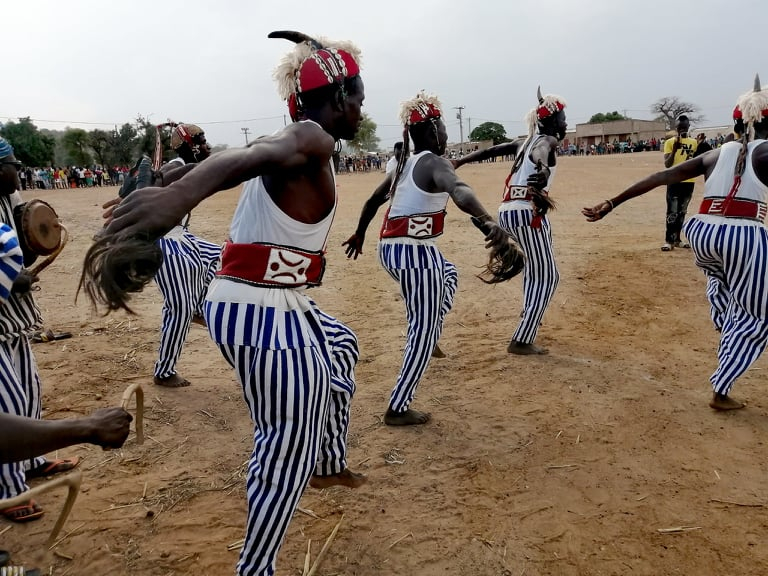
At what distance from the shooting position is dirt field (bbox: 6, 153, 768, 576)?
2.73 m

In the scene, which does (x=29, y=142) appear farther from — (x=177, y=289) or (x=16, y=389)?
(x=16, y=389)

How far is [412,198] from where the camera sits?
4.00 meters

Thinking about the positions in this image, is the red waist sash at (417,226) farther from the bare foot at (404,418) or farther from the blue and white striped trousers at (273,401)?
the blue and white striped trousers at (273,401)

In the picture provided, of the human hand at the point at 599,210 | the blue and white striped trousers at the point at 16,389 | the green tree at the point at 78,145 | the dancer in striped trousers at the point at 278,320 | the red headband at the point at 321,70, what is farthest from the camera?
the green tree at the point at 78,145

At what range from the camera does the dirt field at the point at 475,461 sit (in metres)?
2.73

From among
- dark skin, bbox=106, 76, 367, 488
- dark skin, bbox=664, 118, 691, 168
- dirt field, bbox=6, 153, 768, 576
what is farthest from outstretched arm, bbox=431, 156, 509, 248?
dark skin, bbox=664, 118, 691, 168

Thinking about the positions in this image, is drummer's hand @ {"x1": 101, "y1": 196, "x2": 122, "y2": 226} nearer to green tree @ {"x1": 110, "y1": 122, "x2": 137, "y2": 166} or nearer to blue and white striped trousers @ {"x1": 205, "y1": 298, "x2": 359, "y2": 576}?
blue and white striped trousers @ {"x1": 205, "y1": 298, "x2": 359, "y2": 576}

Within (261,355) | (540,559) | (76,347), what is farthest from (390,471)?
(76,347)

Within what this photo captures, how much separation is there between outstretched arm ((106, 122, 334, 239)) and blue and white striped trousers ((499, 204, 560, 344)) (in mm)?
3527

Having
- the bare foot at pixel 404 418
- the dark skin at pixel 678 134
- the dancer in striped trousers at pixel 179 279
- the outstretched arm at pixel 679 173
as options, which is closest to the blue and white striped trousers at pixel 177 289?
the dancer in striped trousers at pixel 179 279

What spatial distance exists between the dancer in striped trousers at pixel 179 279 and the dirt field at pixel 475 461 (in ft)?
0.83

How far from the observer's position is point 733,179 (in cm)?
402

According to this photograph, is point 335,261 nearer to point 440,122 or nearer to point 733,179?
point 440,122

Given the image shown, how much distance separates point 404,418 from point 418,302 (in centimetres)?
83
